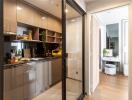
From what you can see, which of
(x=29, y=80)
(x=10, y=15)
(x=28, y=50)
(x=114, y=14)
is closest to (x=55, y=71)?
(x=28, y=50)

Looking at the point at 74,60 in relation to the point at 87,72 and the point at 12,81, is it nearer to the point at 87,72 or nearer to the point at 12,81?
the point at 87,72

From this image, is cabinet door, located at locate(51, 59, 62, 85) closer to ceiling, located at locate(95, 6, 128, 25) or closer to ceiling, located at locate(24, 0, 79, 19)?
ceiling, located at locate(24, 0, 79, 19)

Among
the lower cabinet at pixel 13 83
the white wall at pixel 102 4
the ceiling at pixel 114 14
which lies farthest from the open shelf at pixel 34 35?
the ceiling at pixel 114 14

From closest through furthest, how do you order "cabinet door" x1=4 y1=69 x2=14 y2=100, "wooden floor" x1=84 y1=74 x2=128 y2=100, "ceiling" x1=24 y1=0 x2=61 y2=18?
"cabinet door" x1=4 y1=69 x2=14 y2=100
"wooden floor" x1=84 y1=74 x2=128 y2=100
"ceiling" x1=24 y1=0 x2=61 y2=18

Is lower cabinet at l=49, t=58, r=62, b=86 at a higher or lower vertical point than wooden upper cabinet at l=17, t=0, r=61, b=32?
lower

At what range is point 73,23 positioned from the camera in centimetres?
307

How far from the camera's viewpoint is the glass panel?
2818 mm

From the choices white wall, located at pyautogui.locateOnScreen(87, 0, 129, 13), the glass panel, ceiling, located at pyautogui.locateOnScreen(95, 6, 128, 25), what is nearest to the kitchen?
the glass panel

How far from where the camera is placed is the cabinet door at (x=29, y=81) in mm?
2986

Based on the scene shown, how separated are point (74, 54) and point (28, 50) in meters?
1.54

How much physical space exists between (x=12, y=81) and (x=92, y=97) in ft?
6.53

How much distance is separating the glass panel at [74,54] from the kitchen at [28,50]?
0.84m

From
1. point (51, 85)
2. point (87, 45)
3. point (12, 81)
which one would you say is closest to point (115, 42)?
Result: point (87, 45)

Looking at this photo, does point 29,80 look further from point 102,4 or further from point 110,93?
point 102,4
